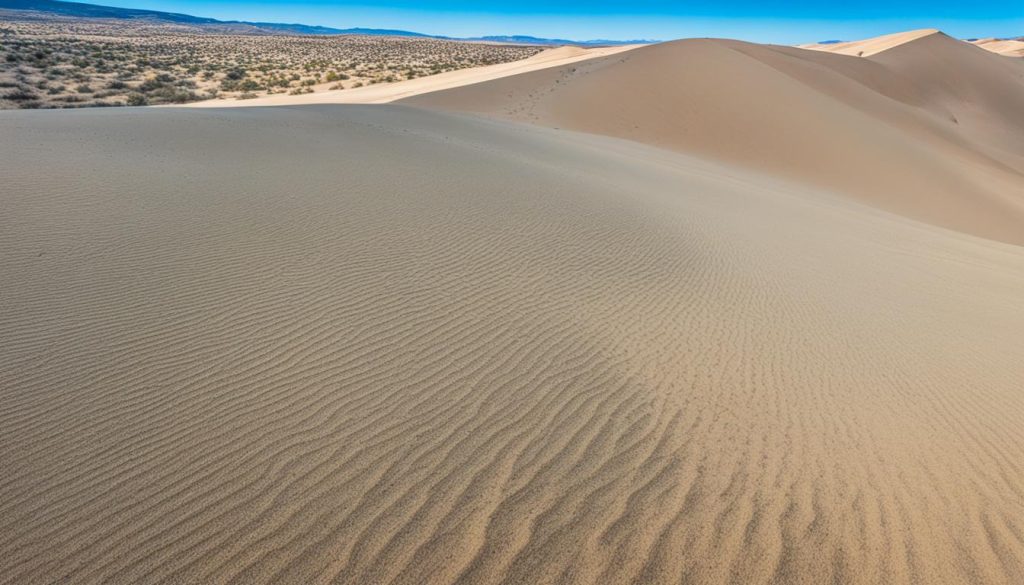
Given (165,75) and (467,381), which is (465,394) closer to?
(467,381)

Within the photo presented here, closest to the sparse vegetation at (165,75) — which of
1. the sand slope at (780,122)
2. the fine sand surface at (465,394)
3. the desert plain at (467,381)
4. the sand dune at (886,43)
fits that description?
the sand slope at (780,122)

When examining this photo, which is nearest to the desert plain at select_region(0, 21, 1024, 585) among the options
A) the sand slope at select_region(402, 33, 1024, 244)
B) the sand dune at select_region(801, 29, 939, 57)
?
the sand slope at select_region(402, 33, 1024, 244)

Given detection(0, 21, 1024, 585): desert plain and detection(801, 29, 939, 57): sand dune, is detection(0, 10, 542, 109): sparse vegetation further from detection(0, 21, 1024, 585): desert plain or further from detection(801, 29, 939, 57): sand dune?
detection(801, 29, 939, 57): sand dune

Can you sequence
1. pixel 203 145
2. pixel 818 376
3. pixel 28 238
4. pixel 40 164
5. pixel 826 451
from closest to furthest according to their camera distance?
1. pixel 826 451
2. pixel 818 376
3. pixel 28 238
4. pixel 40 164
5. pixel 203 145

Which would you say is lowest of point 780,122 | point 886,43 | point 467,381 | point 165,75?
point 165,75

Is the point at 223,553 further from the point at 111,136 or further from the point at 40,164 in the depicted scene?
the point at 111,136

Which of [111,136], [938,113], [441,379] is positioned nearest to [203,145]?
[111,136]

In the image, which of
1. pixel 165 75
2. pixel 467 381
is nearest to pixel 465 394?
pixel 467 381
